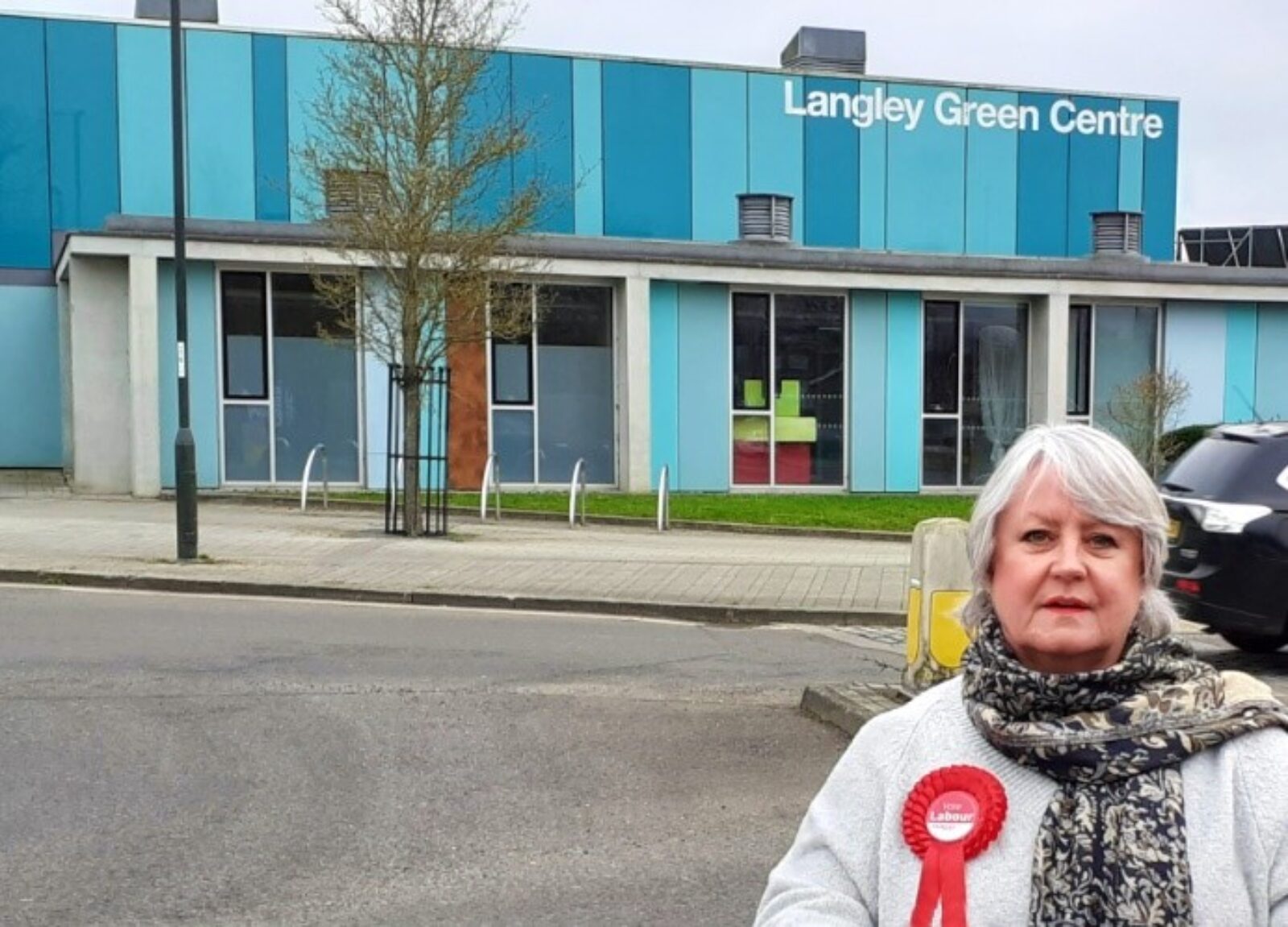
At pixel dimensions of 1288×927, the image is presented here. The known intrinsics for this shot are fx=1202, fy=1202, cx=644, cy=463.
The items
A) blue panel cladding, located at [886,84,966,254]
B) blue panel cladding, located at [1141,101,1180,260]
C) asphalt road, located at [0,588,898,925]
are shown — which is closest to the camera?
asphalt road, located at [0,588,898,925]

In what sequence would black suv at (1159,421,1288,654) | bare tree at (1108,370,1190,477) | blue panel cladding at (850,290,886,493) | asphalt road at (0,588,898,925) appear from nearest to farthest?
1. asphalt road at (0,588,898,925)
2. black suv at (1159,421,1288,654)
3. bare tree at (1108,370,1190,477)
4. blue panel cladding at (850,290,886,493)

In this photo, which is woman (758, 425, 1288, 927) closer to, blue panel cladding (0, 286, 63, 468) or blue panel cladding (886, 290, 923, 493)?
blue panel cladding (886, 290, 923, 493)

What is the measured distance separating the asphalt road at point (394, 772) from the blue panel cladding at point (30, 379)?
14.4 m

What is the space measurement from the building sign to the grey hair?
2511cm

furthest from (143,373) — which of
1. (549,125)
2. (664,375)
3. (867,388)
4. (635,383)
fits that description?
(867,388)

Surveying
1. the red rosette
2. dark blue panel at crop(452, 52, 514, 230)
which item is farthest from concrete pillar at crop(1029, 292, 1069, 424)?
the red rosette

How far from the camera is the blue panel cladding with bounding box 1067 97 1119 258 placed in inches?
1088

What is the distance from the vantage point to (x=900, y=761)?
1881 mm

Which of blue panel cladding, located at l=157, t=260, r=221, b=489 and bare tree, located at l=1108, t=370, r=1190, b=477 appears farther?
bare tree, located at l=1108, t=370, r=1190, b=477

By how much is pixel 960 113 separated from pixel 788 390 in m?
9.01

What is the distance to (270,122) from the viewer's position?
74.7ft

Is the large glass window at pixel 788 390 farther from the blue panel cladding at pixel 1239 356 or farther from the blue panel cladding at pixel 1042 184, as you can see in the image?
the blue panel cladding at pixel 1239 356

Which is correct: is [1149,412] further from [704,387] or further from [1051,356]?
[704,387]

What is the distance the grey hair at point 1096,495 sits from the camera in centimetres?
189
